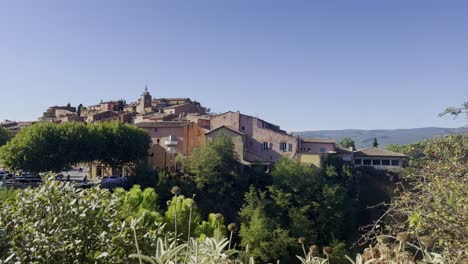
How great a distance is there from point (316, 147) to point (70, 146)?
19076 mm

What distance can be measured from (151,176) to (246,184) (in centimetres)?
689

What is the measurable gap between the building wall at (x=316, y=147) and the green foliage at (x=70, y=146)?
42.8 ft

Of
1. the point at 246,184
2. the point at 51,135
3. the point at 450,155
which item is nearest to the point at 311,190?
the point at 246,184

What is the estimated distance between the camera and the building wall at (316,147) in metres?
32.4

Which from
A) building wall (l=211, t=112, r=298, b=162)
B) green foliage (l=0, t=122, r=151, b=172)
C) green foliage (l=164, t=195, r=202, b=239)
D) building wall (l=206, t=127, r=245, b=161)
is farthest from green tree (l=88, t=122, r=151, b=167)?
green foliage (l=164, t=195, r=202, b=239)

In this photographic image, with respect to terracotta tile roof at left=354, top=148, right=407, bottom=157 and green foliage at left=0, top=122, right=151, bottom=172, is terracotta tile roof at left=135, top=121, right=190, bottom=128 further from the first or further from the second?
terracotta tile roof at left=354, top=148, right=407, bottom=157

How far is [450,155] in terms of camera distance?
14.7 feet

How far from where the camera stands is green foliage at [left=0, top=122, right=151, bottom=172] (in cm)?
2250

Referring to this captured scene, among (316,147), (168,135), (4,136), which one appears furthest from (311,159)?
(4,136)

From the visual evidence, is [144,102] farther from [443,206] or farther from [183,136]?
[443,206]

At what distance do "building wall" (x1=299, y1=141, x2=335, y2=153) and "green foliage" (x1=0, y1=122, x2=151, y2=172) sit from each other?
1304 cm

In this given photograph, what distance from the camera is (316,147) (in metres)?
32.6

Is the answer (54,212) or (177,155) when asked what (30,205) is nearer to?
(54,212)

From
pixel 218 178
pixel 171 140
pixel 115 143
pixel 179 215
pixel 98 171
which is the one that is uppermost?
pixel 171 140
